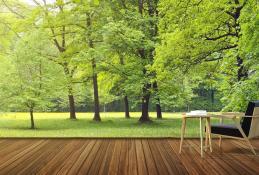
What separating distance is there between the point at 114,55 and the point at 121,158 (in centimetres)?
649

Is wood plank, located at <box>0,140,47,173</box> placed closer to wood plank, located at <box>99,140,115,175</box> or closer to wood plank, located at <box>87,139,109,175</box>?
wood plank, located at <box>87,139,109,175</box>

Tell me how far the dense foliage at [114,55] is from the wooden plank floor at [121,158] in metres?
3.07

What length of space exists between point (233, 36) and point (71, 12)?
560 cm

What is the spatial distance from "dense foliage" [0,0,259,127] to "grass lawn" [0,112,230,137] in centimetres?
21

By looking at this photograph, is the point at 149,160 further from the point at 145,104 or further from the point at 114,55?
the point at 114,55

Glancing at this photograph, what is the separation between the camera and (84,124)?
31.1 feet

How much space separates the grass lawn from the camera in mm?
8789

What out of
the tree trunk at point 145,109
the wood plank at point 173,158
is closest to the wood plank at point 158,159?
the wood plank at point 173,158

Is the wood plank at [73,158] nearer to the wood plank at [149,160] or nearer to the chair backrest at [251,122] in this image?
the wood plank at [149,160]

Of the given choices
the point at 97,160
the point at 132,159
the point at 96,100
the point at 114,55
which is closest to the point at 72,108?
the point at 96,100

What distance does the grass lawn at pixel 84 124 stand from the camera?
879cm

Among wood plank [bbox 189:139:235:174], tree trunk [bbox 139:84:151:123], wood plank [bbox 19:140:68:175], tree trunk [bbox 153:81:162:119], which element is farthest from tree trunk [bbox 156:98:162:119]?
wood plank [bbox 189:139:235:174]

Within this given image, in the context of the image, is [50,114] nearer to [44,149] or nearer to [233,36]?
[44,149]

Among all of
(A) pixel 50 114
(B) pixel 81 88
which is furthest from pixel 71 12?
(A) pixel 50 114
